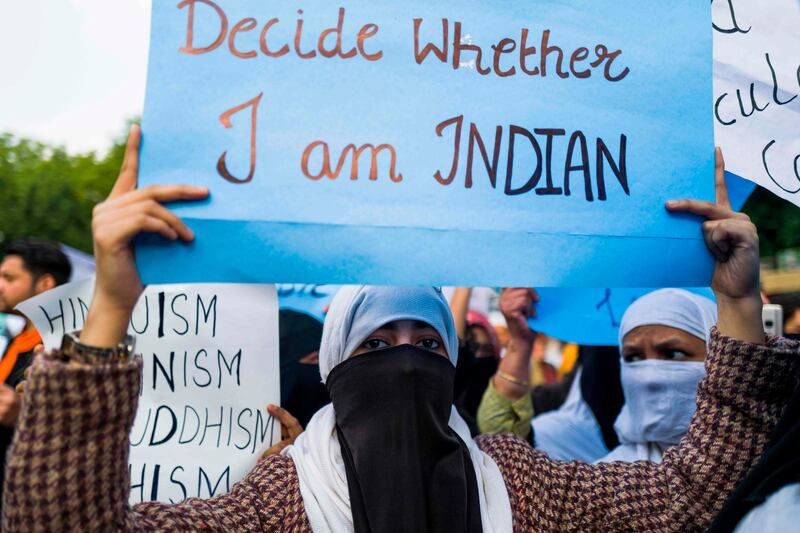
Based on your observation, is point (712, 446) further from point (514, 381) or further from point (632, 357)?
point (514, 381)

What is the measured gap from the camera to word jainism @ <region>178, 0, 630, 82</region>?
1611 mm

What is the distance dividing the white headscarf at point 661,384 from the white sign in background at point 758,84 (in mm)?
711

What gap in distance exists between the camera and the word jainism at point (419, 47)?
63.4 inches

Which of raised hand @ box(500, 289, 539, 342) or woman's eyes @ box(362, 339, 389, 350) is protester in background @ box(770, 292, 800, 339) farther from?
woman's eyes @ box(362, 339, 389, 350)

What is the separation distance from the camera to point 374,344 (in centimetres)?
220

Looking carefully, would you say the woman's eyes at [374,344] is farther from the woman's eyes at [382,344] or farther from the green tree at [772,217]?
the green tree at [772,217]

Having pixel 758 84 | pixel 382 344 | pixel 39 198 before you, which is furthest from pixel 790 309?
pixel 39 198

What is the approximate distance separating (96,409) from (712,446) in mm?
1459

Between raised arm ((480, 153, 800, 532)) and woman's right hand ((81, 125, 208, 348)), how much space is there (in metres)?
1.09

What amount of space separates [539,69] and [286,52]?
59 cm

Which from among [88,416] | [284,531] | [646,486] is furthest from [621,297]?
[88,416]

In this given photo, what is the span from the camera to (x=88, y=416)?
1450 mm

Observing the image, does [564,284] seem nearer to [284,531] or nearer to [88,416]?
[284,531]

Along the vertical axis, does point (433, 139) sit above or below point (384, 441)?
above
